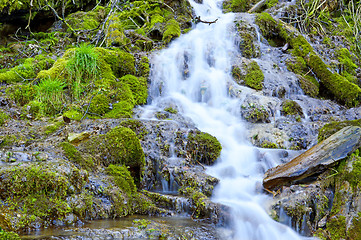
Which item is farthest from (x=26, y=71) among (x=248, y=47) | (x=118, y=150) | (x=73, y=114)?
(x=248, y=47)

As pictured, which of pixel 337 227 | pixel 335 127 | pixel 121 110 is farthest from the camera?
pixel 121 110

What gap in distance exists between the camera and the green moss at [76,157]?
4004 millimetres

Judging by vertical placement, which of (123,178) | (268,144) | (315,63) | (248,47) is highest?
(248,47)

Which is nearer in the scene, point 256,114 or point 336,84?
point 256,114

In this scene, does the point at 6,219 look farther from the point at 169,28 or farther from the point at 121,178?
the point at 169,28

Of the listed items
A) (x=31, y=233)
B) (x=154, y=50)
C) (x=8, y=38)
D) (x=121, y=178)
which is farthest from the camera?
(x=8, y=38)

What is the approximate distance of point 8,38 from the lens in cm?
1122

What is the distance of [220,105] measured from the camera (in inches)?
309

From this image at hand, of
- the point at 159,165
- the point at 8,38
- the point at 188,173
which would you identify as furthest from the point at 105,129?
the point at 8,38

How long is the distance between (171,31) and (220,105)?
160 inches

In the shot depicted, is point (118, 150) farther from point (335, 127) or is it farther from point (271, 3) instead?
point (271, 3)

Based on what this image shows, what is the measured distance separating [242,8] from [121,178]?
1271 cm

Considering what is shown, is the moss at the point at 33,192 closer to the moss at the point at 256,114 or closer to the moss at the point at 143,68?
A: the moss at the point at 256,114

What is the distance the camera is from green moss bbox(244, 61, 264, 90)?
8.56 metres
